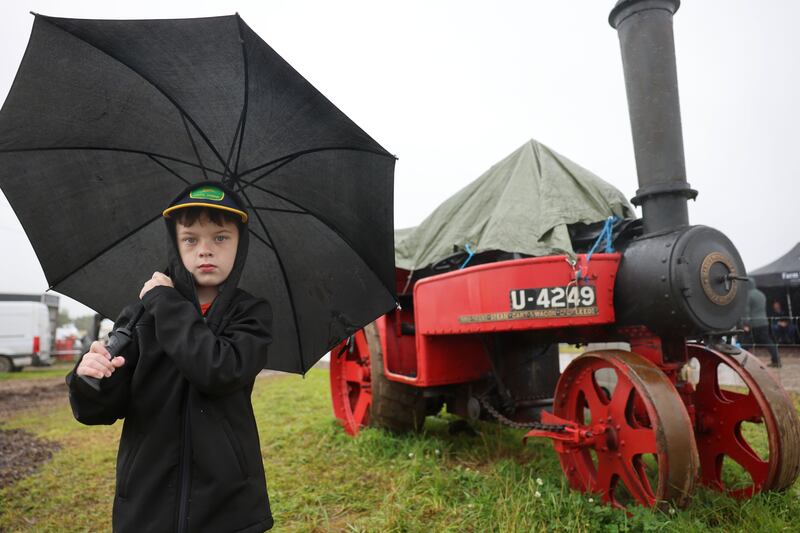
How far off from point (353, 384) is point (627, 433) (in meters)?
3.02

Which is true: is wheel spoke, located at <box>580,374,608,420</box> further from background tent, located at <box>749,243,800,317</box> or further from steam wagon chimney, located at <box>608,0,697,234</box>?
background tent, located at <box>749,243,800,317</box>

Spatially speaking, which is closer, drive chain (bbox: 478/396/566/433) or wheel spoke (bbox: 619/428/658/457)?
wheel spoke (bbox: 619/428/658/457)

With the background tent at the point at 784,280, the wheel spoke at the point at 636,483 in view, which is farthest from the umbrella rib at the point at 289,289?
the background tent at the point at 784,280

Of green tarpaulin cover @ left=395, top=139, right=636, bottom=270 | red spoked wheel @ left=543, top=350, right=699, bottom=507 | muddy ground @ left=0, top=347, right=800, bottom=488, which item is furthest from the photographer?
muddy ground @ left=0, top=347, right=800, bottom=488

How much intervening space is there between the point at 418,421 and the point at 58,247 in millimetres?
3247

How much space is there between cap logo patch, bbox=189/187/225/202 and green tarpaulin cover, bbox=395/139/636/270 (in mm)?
1937

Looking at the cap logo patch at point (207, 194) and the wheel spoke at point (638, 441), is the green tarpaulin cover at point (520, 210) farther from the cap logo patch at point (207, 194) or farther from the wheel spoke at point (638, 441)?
the cap logo patch at point (207, 194)

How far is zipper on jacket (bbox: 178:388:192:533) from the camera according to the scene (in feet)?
4.20

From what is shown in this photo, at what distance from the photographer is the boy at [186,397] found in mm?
1272

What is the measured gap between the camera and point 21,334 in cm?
1539

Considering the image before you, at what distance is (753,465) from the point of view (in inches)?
111

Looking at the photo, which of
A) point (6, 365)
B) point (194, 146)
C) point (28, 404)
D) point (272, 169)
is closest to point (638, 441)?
point (272, 169)

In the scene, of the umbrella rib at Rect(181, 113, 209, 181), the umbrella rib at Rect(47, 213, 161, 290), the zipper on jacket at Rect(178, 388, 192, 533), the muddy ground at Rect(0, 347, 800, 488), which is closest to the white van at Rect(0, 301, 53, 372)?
the muddy ground at Rect(0, 347, 800, 488)

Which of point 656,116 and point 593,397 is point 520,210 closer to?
point 656,116
